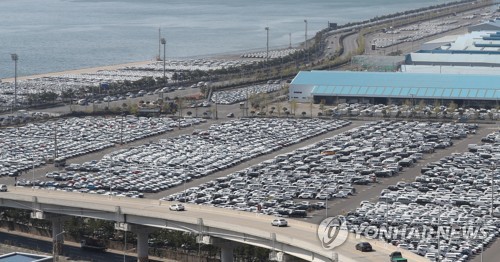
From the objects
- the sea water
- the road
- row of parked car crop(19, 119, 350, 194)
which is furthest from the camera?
the sea water

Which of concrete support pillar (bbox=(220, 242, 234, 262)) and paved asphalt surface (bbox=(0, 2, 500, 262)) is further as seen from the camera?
paved asphalt surface (bbox=(0, 2, 500, 262))

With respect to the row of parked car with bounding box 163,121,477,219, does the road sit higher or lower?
lower

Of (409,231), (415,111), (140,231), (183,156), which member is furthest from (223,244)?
(415,111)

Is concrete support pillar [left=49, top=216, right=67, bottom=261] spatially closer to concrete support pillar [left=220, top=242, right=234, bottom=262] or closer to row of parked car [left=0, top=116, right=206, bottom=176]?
concrete support pillar [left=220, top=242, right=234, bottom=262]

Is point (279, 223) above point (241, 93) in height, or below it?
below

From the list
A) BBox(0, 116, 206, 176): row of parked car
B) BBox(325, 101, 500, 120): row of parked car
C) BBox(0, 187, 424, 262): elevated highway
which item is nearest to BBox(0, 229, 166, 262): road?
A: BBox(0, 187, 424, 262): elevated highway

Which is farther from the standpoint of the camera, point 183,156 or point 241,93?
point 241,93

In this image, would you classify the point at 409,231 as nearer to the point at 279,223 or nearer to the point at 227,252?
the point at 279,223

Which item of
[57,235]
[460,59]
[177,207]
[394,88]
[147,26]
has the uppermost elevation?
[147,26]
